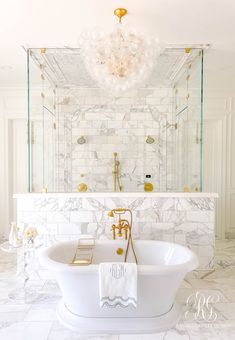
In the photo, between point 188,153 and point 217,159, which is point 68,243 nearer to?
point 188,153

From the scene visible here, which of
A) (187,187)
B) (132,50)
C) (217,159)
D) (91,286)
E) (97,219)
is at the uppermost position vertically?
(132,50)

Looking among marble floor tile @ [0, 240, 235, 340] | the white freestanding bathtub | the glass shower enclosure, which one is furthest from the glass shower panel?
the white freestanding bathtub

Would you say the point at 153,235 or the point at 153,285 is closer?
Answer: the point at 153,285

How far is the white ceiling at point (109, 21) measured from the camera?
2561mm

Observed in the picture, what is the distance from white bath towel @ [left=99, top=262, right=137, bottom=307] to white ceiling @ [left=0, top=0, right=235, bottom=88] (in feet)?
6.59

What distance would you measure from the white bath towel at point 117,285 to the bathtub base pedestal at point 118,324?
204mm

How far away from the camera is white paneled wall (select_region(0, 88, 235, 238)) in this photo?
4.95 meters

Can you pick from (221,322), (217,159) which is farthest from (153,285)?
(217,159)

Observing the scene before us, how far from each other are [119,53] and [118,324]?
86.3 inches

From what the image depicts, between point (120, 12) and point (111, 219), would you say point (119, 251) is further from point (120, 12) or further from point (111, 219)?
point (120, 12)

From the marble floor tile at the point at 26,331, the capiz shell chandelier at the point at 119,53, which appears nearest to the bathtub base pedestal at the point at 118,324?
the marble floor tile at the point at 26,331

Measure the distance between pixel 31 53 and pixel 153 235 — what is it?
2484mm

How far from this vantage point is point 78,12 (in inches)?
106

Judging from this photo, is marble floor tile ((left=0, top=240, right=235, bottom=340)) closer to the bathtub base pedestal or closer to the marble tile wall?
the bathtub base pedestal
